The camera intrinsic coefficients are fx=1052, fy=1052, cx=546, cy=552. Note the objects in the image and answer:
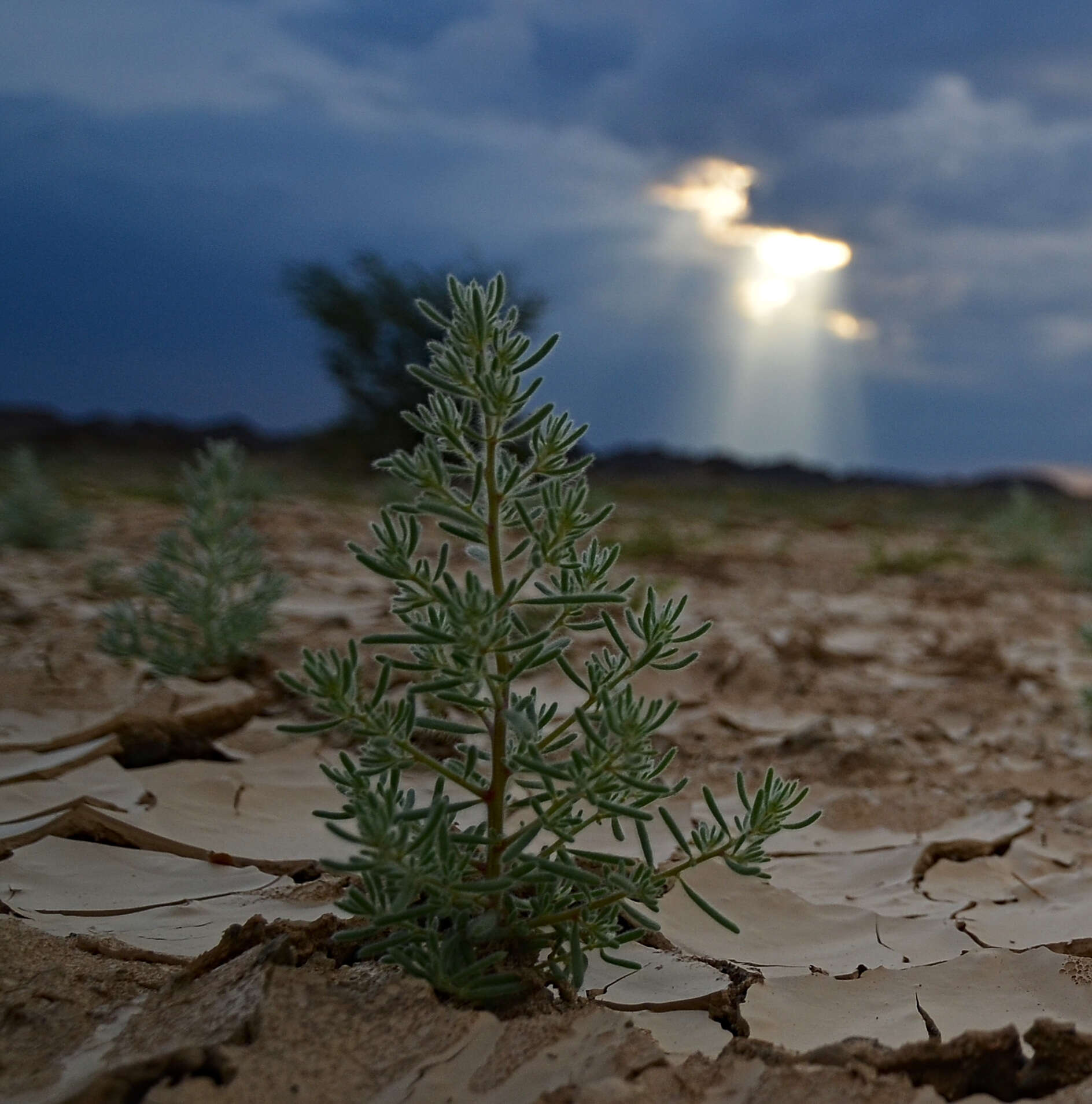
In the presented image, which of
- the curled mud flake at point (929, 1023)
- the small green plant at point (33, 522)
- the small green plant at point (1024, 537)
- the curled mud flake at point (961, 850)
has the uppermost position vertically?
the small green plant at point (1024, 537)

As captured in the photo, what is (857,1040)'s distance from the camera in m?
1.39

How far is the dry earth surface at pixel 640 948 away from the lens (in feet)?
4.18

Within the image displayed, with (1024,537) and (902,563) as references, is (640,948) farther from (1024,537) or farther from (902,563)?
(1024,537)

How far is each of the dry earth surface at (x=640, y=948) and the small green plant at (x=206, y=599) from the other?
107 millimetres

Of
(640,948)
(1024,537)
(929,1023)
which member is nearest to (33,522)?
(640,948)

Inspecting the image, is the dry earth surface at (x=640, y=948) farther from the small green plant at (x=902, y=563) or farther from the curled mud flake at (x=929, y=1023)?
the small green plant at (x=902, y=563)

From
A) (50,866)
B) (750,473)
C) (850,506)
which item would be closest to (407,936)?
(50,866)

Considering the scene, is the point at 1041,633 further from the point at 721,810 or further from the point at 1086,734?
the point at 721,810

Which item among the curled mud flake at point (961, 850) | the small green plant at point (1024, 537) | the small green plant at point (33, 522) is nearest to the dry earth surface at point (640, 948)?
the curled mud flake at point (961, 850)

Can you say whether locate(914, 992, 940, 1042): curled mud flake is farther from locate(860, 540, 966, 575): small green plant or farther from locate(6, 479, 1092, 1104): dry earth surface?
locate(860, 540, 966, 575): small green plant

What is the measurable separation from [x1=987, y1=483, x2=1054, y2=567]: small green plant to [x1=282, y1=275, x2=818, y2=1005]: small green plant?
8.66m

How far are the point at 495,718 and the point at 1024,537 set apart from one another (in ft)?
30.0

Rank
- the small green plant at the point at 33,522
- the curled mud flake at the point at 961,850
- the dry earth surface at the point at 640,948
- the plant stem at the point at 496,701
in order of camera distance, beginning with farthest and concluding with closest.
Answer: the small green plant at the point at 33,522 < the curled mud flake at the point at 961,850 < the plant stem at the point at 496,701 < the dry earth surface at the point at 640,948

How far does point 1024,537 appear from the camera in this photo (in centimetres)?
947
